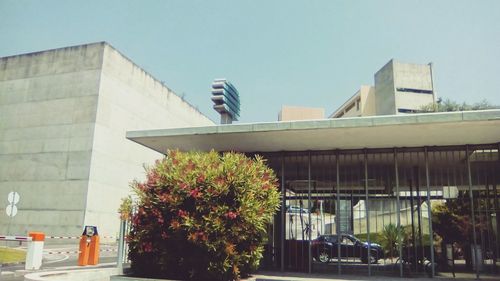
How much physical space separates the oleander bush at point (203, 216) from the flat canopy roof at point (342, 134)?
4.91 feet

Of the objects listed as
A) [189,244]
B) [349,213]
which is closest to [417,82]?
[349,213]

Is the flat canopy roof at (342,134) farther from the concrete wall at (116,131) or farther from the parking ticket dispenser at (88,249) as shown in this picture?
the concrete wall at (116,131)

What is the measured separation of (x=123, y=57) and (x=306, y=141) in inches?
849

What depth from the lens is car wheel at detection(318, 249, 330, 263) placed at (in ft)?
52.2

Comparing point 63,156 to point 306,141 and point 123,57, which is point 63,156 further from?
point 306,141

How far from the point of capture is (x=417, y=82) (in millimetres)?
66938

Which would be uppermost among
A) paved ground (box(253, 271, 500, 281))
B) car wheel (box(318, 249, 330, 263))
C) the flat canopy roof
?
the flat canopy roof

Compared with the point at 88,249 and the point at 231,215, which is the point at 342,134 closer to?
the point at 231,215

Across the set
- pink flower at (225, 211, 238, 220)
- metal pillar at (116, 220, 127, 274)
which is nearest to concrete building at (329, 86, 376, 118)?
metal pillar at (116, 220, 127, 274)

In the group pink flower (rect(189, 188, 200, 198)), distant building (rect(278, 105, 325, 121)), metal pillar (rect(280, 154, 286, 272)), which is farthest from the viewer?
distant building (rect(278, 105, 325, 121))

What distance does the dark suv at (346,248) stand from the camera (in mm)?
13711

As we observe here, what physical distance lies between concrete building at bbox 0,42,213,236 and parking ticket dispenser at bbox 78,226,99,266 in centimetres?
1264

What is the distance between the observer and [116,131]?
28594 mm

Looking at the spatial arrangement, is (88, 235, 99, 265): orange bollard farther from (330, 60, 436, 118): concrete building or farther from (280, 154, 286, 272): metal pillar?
(330, 60, 436, 118): concrete building
